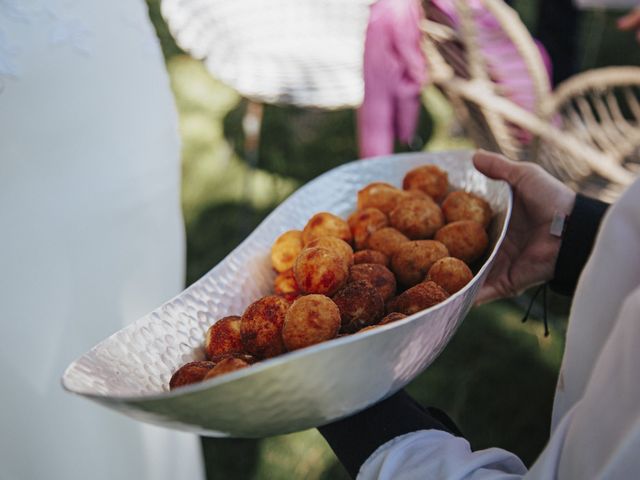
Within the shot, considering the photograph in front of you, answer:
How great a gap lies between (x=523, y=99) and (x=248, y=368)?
1.32 meters

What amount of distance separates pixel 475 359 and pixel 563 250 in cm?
77

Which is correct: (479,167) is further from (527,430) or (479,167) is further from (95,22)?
(527,430)

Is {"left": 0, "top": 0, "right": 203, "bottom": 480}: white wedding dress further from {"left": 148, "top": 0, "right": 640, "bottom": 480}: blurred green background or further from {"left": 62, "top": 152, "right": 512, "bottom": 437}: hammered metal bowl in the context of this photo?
{"left": 148, "top": 0, "right": 640, "bottom": 480}: blurred green background

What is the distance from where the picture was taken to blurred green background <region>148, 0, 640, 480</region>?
1.40m

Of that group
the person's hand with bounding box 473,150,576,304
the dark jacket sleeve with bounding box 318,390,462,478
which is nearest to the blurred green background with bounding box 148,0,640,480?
the person's hand with bounding box 473,150,576,304

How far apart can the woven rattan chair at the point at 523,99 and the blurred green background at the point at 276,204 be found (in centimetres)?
45

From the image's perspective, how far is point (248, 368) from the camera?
478 millimetres

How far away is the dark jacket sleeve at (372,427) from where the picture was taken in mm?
677

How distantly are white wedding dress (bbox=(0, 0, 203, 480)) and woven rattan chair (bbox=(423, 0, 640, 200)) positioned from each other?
882 mm

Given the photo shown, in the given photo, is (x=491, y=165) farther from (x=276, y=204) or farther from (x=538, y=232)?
(x=276, y=204)

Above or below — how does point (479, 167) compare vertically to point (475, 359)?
above

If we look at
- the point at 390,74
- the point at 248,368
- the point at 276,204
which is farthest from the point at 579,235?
the point at 276,204

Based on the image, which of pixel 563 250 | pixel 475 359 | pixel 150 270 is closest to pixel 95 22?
pixel 150 270

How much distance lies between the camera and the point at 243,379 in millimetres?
479
